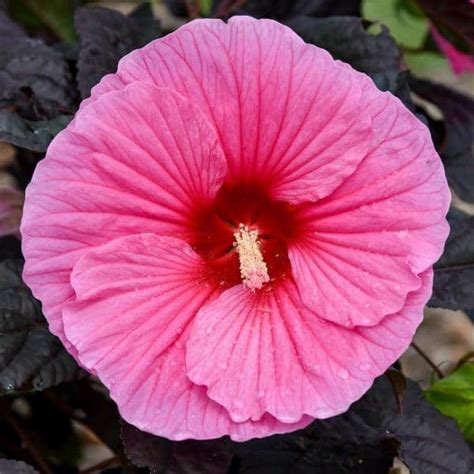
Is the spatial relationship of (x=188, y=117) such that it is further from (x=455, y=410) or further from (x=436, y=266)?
(x=455, y=410)

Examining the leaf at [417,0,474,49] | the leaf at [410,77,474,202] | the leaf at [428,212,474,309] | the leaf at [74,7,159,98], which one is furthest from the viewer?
the leaf at [410,77,474,202]

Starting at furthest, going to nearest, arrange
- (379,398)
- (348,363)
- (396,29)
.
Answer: (396,29) < (379,398) < (348,363)

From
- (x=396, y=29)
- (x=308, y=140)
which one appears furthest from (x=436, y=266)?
(x=396, y=29)

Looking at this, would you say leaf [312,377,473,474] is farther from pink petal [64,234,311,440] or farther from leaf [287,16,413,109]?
leaf [287,16,413,109]

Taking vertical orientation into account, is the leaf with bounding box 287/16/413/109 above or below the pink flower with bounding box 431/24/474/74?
above

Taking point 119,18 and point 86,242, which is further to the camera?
point 119,18

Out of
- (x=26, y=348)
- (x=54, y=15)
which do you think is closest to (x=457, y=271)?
(x=26, y=348)

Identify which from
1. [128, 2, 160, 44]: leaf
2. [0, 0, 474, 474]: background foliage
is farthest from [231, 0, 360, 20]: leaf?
[128, 2, 160, 44]: leaf

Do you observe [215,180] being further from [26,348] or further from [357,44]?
[357,44]
